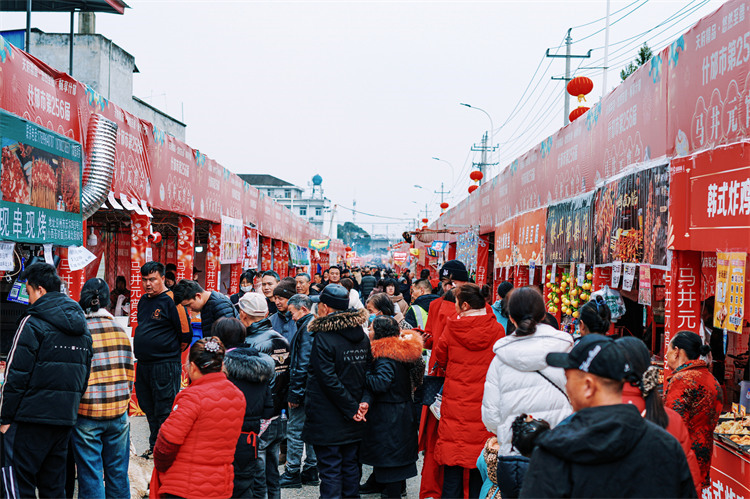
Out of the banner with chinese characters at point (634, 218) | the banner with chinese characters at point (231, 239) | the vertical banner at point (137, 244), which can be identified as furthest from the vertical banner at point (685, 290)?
the banner with chinese characters at point (231, 239)

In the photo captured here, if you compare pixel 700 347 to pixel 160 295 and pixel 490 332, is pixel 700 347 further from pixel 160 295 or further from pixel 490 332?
pixel 160 295

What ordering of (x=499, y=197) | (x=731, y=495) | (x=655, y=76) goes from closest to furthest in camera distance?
(x=731, y=495) → (x=655, y=76) → (x=499, y=197)

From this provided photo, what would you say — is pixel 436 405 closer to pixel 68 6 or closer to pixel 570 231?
pixel 570 231

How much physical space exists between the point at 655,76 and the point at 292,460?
5395 mm

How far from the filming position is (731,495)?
4898 millimetres

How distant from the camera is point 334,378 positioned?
17.0ft

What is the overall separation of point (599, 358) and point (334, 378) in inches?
127

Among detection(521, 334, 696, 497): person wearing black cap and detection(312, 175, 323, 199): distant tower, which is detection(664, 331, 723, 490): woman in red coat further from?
detection(312, 175, 323, 199): distant tower

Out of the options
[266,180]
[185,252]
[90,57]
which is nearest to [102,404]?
[185,252]

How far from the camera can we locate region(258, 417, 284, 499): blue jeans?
200 inches

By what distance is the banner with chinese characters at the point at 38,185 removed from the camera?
5.50 metres

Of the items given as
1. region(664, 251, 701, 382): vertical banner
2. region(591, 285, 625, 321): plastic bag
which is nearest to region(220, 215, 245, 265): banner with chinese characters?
region(591, 285, 625, 321): plastic bag

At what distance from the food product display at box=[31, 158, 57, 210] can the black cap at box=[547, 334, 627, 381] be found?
217 inches

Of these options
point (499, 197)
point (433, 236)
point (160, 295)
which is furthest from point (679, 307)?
point (433, 236)
